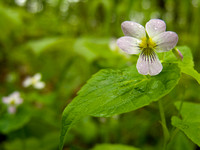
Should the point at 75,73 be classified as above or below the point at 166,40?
below

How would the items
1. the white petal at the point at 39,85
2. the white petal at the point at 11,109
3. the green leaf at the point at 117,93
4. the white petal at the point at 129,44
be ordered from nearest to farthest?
1. the green leaf at the point at 117,93
2. the white petal at the point at 129,44
3. the white petal at the point at 11,109
4. the white petal at the point at 39,85

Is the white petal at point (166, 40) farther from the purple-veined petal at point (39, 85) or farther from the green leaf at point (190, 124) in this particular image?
Result: the purple-veined petal at point (39, 85)

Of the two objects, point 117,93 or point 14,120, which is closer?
point 117,93

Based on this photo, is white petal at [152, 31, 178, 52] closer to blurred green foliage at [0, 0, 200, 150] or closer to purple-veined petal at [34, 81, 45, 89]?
blurred green foliage at [0, 0, 200, 150]

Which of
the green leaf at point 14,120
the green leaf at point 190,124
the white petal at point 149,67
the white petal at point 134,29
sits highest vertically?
the white petal at point 134,29

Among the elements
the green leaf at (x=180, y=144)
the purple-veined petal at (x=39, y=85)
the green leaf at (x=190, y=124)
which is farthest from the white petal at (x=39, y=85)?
the green leaf at (x=190, y=124)

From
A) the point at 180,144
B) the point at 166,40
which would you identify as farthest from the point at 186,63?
the point at 180,144

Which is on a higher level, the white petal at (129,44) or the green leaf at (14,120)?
the white petal at (129,44)

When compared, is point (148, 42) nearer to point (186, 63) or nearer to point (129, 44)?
point (129, 44)
